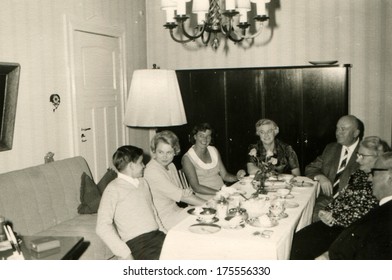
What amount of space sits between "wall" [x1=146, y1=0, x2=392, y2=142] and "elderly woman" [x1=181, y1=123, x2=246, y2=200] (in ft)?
6.98

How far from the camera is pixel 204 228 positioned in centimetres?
240

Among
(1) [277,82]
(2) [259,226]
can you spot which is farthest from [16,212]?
(1) [277,82]

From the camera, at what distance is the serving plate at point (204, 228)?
2.35m

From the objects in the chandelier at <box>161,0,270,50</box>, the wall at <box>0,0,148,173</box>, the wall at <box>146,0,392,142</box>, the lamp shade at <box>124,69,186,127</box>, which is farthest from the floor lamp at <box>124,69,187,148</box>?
the wall at <box>146,0,392,142</box>

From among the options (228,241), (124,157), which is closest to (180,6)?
(124,157)

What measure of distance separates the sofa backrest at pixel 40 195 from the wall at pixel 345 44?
2.92m

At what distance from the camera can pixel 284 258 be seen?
2375 millimetres

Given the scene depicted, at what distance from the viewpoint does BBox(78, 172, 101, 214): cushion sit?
375 cm

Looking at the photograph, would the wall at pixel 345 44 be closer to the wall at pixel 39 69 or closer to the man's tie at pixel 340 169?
the man's tie at pixel 340 169

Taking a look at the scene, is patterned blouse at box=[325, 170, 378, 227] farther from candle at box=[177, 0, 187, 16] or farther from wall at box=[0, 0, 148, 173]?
wall at box=[0, 0, 148, 173]

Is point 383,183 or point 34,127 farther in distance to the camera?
point 34,127

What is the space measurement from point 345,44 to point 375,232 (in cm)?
358
